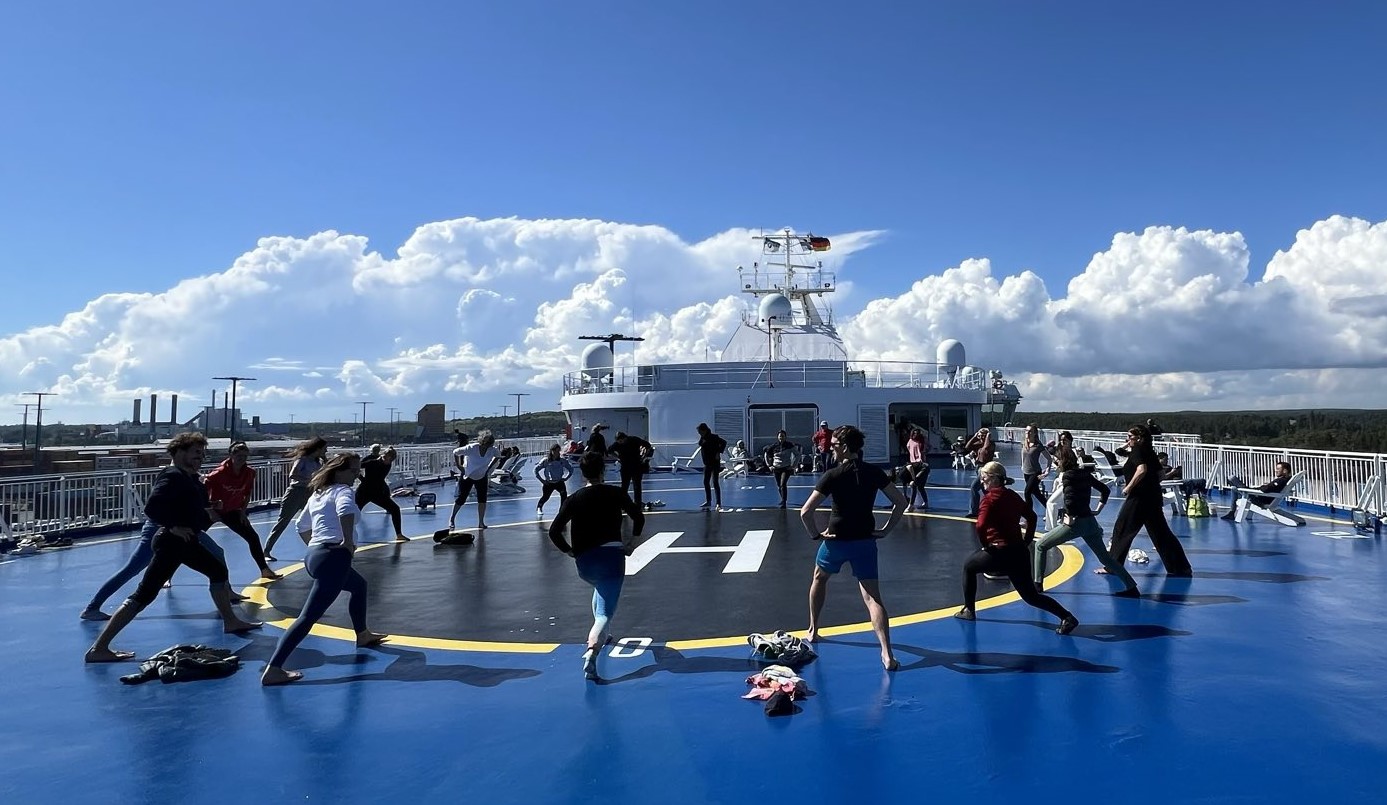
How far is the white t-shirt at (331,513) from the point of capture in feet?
17.1

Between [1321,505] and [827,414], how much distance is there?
1274cm

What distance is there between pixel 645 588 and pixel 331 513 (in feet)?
12.4

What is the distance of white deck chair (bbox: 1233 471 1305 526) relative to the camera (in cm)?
1151

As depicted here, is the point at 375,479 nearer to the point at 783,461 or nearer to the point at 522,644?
the point at 522,644

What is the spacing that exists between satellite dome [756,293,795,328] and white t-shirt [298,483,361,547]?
2557cm

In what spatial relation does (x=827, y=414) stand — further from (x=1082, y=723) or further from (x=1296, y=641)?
(x=1082, y=723)

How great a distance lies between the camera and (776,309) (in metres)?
30.5

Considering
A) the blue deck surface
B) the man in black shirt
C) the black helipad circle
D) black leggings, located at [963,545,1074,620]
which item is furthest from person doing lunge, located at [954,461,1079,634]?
the man in black shirt

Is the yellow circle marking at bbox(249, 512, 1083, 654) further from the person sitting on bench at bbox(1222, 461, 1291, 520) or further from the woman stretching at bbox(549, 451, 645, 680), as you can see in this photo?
the person sitting on bench at bbox(1222, 461, 1291, 520)

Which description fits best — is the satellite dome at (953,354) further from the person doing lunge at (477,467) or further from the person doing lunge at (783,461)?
the person doing lunge at (477,467)

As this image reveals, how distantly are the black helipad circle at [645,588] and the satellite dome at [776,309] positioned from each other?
19.2 metres

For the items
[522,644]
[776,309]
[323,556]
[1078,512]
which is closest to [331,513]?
[323,556]

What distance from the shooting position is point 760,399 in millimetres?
24594

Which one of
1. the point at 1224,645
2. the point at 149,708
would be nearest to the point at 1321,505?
the point at 1224,645
